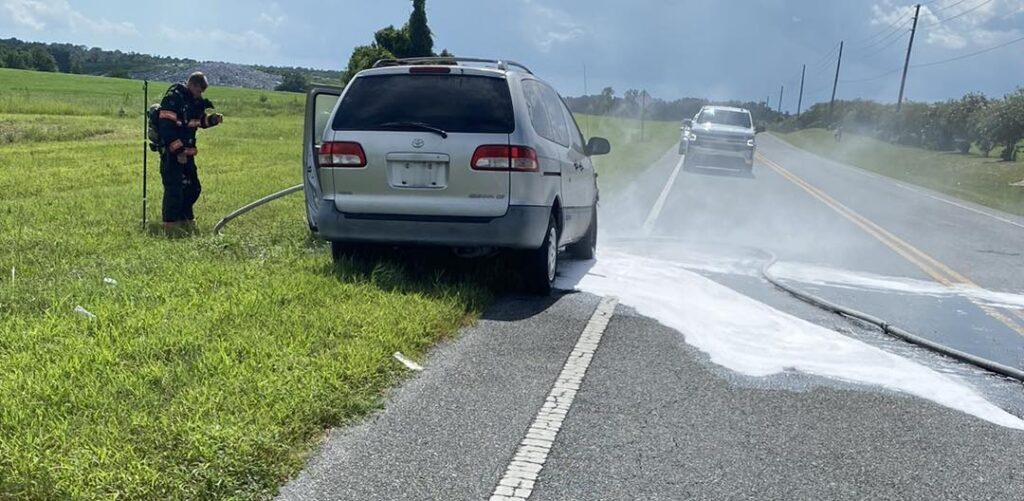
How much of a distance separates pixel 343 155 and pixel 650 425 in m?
3.35

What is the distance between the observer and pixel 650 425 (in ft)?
12.9

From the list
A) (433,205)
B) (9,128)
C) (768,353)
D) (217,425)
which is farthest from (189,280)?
(9,128)

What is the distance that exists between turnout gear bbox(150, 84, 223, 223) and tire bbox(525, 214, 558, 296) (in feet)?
14.7

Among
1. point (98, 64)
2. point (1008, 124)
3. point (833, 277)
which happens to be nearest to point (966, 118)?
point (1008, 124)

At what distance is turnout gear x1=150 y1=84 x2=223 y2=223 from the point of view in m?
8.78

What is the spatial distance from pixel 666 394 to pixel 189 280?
144 inches

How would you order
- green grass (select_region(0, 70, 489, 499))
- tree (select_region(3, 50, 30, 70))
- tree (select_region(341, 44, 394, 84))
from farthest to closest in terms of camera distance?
tree (select_region(3, 50, 30, 70)) → tree (select_region(341, 44, 394, 84)) → green grass (select_region(0, 70, 489, 499))

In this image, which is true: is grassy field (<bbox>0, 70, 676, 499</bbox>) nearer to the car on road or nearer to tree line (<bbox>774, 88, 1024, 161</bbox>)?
the car on road

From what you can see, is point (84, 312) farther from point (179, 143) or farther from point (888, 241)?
point (888, 241)

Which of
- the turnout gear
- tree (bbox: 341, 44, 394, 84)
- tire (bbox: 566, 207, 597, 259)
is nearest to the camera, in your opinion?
tire (bbox: 566, 207, 597, 259)

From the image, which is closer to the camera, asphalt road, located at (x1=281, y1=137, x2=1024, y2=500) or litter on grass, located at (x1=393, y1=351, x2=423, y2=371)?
asphalt road, located at (x1=281, y1=137, x2=1024, y2=500)

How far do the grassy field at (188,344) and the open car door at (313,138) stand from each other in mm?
525

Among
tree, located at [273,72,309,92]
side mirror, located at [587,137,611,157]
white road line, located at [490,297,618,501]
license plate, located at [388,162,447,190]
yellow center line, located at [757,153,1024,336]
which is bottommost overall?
white road line, located at [490,297,618,501]

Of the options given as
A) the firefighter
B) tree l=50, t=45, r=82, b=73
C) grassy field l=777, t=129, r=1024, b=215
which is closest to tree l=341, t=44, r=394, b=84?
grassy field l=777, t=129, r=1024, b=215
